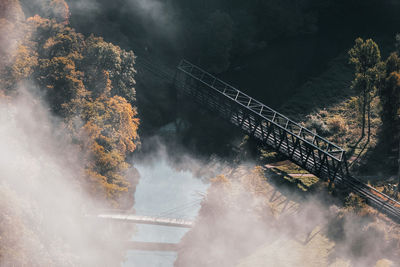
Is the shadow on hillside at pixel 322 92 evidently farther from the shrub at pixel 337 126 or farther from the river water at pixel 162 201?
the river water at pixel 162 201

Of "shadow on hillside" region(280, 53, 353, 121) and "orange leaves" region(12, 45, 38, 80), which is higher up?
"shadow on hillside" region(280, 53, 353, 121)

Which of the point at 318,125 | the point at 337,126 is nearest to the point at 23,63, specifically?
the point at 318,125

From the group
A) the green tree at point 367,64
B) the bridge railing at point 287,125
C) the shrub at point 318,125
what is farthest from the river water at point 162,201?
the green tree at point 367,64

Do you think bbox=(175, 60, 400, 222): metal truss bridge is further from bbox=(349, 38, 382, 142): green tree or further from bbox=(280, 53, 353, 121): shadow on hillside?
bbox=(349, 38, 382, 142): green tree

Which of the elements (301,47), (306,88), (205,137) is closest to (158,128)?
(205,137)

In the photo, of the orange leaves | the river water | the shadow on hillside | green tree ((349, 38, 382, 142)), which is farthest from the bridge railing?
the orange leaves

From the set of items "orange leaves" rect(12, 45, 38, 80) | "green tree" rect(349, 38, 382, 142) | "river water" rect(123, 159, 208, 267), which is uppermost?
"green tree" rect(349, 38, 382, 142)

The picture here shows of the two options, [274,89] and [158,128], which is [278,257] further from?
[274,89]
